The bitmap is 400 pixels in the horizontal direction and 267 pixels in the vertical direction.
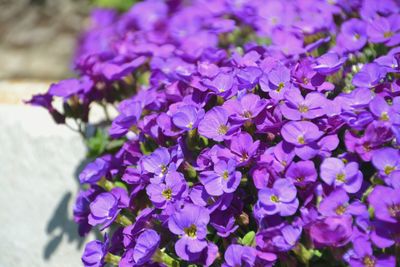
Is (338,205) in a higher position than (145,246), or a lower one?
higher

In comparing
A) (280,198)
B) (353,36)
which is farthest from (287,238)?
(353,36)

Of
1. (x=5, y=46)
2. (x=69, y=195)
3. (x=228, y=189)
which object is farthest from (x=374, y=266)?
(x=5, y=46)

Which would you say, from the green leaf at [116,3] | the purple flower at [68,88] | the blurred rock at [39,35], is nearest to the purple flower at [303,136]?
the purple flower at [68,88]

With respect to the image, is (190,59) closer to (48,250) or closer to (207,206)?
(207,206)

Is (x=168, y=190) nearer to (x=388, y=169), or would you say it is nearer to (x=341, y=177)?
(x=341, y=177)

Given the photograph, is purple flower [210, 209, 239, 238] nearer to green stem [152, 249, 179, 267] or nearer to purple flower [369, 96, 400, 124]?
green stem [152, 249, 179, 267]

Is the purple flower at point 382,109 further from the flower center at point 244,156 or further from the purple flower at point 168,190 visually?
the purple flower at point 168,190
